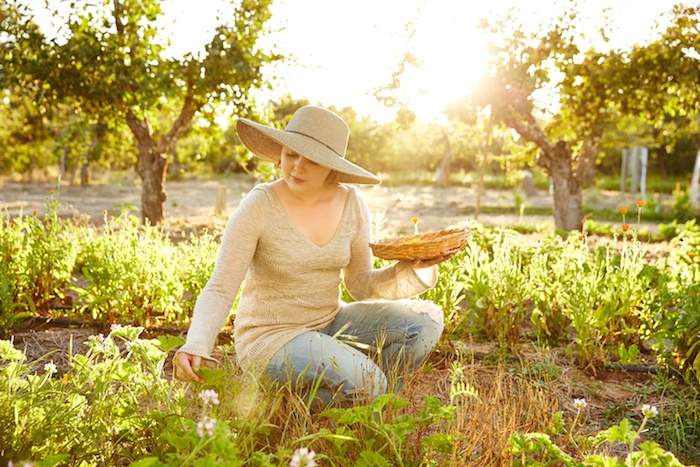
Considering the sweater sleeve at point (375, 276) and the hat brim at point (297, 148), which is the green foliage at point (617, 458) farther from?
the hat brim at point (297, 148)

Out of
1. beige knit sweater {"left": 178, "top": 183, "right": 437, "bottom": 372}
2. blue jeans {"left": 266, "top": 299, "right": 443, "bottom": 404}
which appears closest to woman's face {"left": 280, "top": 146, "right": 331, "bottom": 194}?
beige knit sweater {"left": 178, "top": 183, "right": 437, "bottom": 372}

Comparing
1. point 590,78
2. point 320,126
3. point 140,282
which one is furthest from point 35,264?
point 590,78

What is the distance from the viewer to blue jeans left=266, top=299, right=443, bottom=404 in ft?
8.62

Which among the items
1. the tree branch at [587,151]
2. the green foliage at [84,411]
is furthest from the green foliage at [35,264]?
the tree branch at [587,151]

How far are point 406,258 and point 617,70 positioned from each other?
665cm

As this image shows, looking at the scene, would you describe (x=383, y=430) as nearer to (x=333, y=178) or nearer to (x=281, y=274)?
(x=281, y=274)

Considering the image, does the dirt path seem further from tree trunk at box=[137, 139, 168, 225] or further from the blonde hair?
the blonde hair

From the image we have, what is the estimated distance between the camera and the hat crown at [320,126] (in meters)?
2.79

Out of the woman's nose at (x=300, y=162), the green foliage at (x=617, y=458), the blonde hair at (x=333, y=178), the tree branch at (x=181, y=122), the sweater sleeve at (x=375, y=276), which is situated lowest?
the green foliage at (x=617, y=458)

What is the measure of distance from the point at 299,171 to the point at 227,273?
49 centimetres

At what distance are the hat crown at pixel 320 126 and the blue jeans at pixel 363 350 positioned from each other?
2.44ft

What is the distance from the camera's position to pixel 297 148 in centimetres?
266

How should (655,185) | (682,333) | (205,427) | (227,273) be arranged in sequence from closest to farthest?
(205,427) < (227,273) < (682,333) < (655,185)

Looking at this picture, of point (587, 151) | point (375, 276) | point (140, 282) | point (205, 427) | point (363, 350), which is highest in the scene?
point (587, 151)
